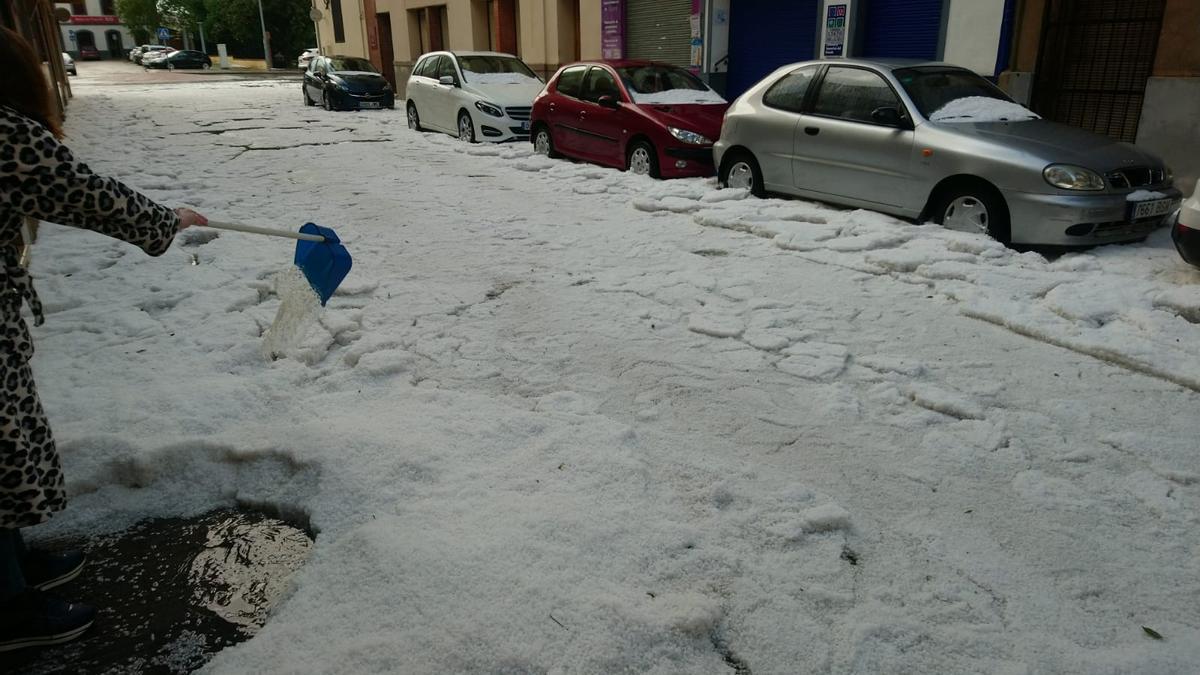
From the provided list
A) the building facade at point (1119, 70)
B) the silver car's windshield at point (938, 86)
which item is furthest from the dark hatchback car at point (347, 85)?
the silver car's windshield at point (938, 86)

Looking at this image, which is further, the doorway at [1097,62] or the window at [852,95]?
the doorway at [1097,62]

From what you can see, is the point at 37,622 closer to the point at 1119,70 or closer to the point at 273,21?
the point at 1119,70

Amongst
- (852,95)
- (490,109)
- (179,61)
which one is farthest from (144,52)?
(852,95)

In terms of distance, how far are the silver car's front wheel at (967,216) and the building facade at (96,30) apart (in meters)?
86.6

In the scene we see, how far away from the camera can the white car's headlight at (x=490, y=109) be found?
13.7 m

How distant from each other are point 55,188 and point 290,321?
7.50ft

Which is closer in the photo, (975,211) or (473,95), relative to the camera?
(975,211)

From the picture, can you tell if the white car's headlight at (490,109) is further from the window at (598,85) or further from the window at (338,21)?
the window at (338,21)

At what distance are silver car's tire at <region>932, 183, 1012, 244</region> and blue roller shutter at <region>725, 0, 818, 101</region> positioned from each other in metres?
7.24

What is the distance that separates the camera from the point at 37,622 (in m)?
2.34

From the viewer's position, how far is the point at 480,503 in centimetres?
294

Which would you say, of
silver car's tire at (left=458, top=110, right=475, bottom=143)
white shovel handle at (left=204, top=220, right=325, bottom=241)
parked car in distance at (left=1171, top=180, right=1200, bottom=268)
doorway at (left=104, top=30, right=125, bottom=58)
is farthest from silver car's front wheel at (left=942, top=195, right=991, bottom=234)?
doorway at (left=104, top=30, right=125, bottom=58)

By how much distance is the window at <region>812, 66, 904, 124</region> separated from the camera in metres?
7.56

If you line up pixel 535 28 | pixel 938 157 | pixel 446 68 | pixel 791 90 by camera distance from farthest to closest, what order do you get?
pixel 535 28, pixel 446 68, pixel 791 90, pixel 938 157
